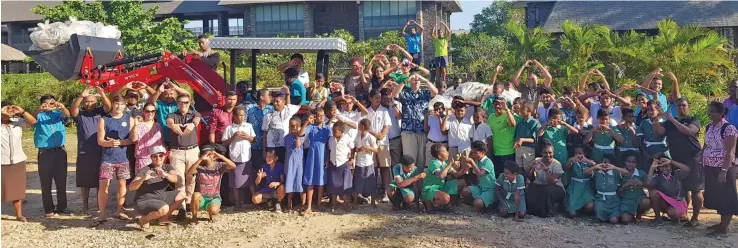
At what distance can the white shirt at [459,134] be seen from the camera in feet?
27.1

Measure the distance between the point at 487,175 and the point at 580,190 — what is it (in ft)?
3.64

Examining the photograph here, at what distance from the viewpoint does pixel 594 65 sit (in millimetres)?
15281

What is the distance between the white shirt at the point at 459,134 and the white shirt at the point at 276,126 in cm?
207

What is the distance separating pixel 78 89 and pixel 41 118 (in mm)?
12266

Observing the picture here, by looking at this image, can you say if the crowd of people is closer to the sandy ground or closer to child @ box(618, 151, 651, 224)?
child @ box(618, 151, 651, 224)

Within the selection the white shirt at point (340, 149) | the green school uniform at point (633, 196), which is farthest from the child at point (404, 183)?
the green school uniform at point (633, 196)

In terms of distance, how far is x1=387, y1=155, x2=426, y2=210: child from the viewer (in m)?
7.92

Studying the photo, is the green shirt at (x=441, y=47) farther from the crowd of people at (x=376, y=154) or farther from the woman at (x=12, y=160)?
the woman at (x=12, y=160)

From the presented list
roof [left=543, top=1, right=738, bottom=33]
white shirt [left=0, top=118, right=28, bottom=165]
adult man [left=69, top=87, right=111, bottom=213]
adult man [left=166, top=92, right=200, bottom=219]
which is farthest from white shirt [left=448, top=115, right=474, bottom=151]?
roof [left=543, top=1, right=738, bottom=33]

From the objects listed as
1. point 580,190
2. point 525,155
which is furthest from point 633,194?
point 525,155

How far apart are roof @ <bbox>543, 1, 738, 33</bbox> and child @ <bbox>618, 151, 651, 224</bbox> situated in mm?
20923

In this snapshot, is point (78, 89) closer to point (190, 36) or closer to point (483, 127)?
point (190, 36)

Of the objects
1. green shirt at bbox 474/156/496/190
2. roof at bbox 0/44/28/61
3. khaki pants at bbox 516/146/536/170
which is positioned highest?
roof at bbox 0/44/28/61

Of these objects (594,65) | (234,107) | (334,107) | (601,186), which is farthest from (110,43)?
(594,65)
